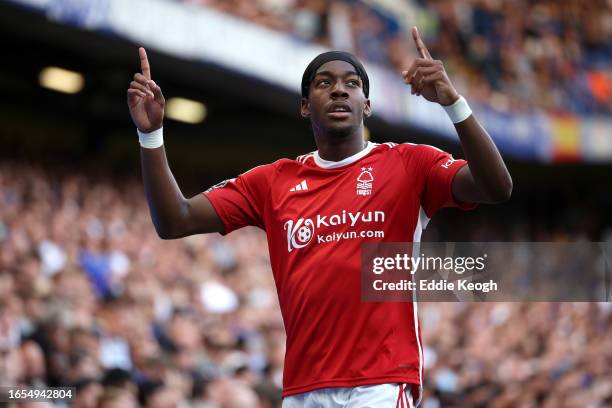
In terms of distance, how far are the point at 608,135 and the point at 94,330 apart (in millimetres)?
Result: 15330

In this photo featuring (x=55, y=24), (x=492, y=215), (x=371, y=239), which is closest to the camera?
(x=371, y=239)

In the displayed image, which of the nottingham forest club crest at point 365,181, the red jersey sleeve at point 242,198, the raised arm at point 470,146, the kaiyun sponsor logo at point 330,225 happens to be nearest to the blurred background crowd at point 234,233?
the red jersey sleeve at point 242,198

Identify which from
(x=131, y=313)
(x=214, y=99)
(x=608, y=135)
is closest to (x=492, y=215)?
(x=608, y=135)

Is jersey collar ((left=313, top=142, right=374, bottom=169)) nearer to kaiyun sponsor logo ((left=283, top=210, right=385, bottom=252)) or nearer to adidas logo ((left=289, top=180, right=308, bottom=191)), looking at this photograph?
adidas logo ((left=289, top=180, right=308, bottom=191))

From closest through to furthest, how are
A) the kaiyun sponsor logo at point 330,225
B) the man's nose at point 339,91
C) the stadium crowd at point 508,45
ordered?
the kaiyun sponsor logo at point 330,225 → the man's nose at point 339,91 → the stadium crowd at point 508,45

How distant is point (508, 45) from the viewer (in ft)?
68.0

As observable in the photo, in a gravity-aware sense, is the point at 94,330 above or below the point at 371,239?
above

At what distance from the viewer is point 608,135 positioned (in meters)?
20.4

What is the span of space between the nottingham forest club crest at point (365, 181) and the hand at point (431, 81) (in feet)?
1.33

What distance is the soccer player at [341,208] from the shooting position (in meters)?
3.37

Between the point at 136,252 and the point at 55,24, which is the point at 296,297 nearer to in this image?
the point at 136,252

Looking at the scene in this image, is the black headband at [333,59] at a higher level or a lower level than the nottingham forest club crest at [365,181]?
higher

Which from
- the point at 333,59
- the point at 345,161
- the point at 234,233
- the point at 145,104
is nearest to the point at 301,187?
the point at 345,161

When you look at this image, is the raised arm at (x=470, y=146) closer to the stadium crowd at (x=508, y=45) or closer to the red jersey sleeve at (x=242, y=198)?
the red jersey sleeve at (x=242, y=198)
